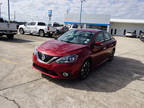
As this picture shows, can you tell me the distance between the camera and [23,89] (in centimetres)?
346

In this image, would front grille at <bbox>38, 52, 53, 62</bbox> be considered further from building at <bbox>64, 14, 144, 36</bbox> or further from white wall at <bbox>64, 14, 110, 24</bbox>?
white wall at <bbox>64, 14, 110, 24</bbox>

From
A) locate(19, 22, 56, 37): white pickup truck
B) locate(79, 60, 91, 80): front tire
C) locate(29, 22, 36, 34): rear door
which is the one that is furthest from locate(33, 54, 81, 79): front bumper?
locate(29, 22, 36, 34): rear door

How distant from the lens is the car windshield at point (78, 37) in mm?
4668

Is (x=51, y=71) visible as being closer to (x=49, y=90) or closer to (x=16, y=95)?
(x=49, y=90)

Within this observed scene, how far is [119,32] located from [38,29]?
31.2 metres

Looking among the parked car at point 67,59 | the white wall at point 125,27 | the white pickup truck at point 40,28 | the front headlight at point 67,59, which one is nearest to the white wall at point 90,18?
the white wall at point 125,27

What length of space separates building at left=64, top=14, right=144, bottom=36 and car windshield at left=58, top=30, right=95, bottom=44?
36.1 meters

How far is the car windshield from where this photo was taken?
467 centimetres

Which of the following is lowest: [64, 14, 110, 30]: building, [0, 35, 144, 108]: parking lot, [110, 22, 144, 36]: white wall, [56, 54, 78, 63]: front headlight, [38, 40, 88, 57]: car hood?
[0, 35, 144, 108]: parking lot

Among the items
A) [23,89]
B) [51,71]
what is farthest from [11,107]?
[51,71]

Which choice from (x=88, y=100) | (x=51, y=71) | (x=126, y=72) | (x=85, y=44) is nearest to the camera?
(x=88, y=100)

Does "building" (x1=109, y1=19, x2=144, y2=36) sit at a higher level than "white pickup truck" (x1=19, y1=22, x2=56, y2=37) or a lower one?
higher

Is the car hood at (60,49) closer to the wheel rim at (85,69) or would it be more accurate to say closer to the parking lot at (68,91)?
the wheel rim at (85,69)

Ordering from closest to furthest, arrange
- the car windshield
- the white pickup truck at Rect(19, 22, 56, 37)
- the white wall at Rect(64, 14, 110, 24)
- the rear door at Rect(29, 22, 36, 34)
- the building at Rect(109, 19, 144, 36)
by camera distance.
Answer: the car windshield, the white pickup truck at Rect(19, 22, 56, 37), the rear door at Rect(29, 22, 36, 34), the building at Rect(109, 19, 144, 36), the white wall at Rect(64, 14, 110, 24)
